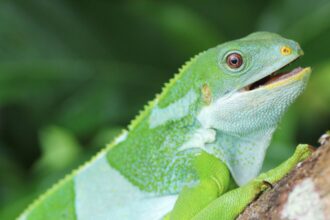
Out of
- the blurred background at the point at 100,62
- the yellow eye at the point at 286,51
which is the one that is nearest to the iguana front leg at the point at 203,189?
the yellow eye at the point at 286,51

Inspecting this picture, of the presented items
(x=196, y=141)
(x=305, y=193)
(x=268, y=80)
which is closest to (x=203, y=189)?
(x=196, y=141)

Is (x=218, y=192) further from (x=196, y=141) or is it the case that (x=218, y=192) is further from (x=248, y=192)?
(x=248, y=192)

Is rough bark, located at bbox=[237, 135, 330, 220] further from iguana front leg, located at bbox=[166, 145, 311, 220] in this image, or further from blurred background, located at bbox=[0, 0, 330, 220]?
blurred background, located at bbox=[0, 0, 330, 220]

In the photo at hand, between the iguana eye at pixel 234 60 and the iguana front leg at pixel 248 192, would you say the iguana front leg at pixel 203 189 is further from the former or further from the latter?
the iguana eye at pixel 234 60

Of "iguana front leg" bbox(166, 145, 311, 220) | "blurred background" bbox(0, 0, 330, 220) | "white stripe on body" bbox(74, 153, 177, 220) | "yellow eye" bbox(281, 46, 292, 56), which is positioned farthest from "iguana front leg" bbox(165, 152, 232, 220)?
"blurred background" bbox(0, 0, 330, 220)

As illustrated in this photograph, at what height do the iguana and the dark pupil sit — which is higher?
the dark pupil

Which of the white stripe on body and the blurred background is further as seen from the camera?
the blurred background
